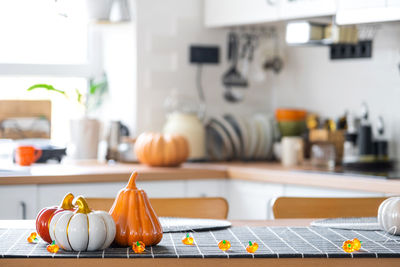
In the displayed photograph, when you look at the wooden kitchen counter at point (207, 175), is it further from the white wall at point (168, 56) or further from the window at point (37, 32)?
the window at point (37, 32)

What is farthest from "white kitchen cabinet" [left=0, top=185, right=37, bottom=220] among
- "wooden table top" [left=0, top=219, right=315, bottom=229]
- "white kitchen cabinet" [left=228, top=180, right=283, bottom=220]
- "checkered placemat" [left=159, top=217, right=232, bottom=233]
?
"checkered placemat" [left=159, top=217, right=232, bottom=233]

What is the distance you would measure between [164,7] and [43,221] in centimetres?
239

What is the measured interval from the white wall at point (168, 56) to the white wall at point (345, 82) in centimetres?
39

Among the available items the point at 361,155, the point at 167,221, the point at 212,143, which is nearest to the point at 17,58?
the point at 212,143

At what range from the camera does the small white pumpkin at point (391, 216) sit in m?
1.70

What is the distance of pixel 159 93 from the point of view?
147 inches

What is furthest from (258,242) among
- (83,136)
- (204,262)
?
(83,136)

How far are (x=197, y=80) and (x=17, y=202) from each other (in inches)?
52.3

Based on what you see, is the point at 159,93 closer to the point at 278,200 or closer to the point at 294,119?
the point at 294,119

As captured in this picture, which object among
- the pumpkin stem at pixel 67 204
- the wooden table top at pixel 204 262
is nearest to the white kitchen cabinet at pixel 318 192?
the wooden table top at pixel 204 262

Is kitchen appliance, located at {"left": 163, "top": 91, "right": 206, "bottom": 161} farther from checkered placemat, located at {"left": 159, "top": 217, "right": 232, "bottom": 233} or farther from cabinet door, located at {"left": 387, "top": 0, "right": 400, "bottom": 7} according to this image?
checkered placemat, located at {"left": 159, "top": 217, "right": 232, "bottom": 233}

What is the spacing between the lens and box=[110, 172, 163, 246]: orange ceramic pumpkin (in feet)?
4.97

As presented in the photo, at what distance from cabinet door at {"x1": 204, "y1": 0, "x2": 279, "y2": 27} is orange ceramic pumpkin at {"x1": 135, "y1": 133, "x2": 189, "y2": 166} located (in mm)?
710

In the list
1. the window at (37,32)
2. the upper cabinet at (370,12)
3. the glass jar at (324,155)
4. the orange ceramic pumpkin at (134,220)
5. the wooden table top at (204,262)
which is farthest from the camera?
the window at (37,32)
